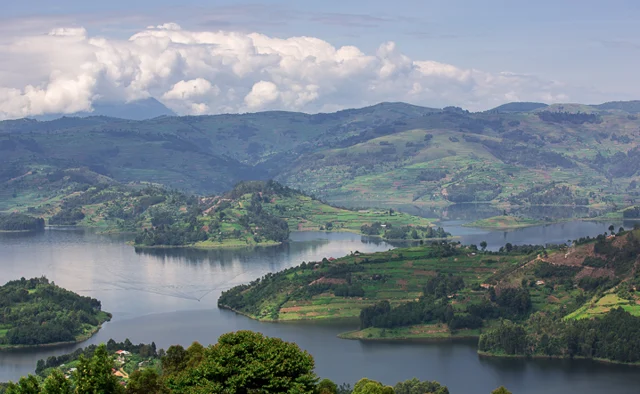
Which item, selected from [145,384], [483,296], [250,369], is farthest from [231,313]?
[250,369]

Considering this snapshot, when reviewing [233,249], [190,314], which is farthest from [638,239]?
[233,249]

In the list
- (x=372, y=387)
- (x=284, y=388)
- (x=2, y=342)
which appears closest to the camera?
(x=284, y=388)

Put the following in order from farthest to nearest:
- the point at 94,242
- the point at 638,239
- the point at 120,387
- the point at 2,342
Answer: the point at 94,242 → the point at 638,239 → the point at 2,342 → the point at 120,387

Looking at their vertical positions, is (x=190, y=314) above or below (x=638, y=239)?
below

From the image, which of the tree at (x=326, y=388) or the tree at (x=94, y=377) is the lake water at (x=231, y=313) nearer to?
the tree at (x=326, y=388)

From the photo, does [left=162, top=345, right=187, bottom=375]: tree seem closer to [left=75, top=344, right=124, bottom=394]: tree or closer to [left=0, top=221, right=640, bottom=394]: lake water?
[left=75, top=344, right=124, bottom=394]: tree

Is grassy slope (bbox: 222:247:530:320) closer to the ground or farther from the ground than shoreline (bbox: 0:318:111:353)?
farther from the ground

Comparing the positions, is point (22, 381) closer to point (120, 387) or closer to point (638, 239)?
point (120, 387)

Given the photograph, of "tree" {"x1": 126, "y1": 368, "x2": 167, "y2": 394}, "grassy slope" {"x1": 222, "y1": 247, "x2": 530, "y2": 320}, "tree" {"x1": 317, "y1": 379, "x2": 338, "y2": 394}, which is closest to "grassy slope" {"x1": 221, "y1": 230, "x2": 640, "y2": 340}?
"grassy slope" {"x1": 222, "y1": 247, "x2": 530, "y2": 320}
